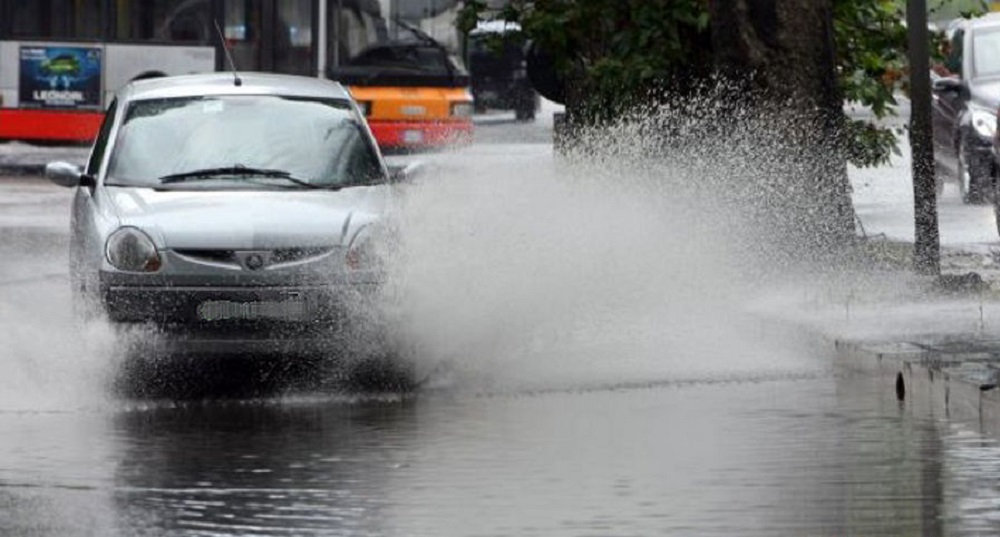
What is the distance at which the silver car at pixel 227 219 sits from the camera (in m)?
13.1

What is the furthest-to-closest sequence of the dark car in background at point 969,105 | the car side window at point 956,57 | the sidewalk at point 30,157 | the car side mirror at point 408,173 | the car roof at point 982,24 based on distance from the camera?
the sidewalk at point 30,157
the car roof at point 982,24
the car side window at point 956,57
the dark car in background at point 969,105
the car side mirror at point 408,173

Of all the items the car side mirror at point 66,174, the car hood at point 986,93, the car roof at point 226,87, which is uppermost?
the car roof at point 226,87

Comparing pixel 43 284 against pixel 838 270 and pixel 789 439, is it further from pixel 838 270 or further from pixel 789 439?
pixel 789 439

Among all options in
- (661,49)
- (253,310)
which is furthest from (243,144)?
(661,49)

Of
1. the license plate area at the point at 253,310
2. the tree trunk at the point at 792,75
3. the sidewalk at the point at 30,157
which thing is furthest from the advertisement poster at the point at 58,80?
the license plate area at the point at 253,310

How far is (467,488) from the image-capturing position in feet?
32.1

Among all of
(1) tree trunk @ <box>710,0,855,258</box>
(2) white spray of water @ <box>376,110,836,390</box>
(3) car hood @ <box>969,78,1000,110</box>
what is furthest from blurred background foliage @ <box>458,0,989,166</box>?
(3) car hood @ <box>969,78,1000,110</box>

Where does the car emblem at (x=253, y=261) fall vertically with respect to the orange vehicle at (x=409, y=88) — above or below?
above

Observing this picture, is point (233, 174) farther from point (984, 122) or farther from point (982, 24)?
point (982, 24)

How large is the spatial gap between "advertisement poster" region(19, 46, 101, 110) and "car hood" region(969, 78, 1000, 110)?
11458mm

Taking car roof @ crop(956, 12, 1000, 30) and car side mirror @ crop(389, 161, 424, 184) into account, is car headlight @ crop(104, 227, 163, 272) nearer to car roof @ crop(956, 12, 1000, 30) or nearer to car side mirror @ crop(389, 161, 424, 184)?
car side mirror @ crop(389, 161, 424, 184)

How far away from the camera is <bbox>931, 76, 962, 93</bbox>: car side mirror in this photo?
2647 cm

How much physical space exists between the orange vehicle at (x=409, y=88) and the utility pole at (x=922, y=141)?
1783 centimetres

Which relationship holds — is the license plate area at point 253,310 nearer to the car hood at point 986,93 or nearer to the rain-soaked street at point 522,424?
the rain-soaked street at point 522,424
